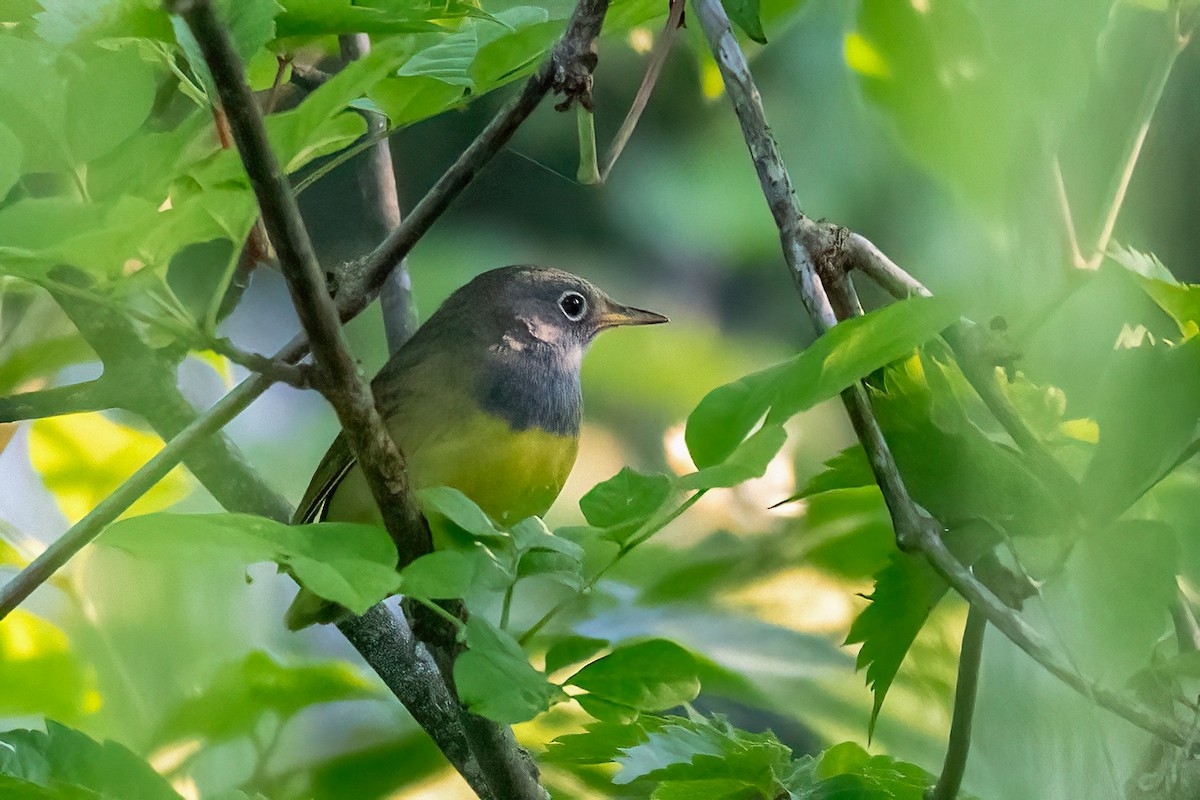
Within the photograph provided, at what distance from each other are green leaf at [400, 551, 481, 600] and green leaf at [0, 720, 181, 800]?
0.29 ft

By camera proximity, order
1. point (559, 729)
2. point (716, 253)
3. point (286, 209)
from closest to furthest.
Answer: point (286, 209) → point (559, 729) → point (716, 253)

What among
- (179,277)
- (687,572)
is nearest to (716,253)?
(687,572)

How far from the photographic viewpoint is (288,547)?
239 mm

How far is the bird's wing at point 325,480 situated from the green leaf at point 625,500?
393 mm

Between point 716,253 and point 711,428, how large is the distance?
0.59 meters

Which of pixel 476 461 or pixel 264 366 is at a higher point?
pixel 476 461

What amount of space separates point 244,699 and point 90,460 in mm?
214

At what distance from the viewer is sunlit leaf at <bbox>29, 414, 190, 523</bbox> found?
0.56 meters

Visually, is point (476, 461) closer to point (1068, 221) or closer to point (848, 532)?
point (848, 532)

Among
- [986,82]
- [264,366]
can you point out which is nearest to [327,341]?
[264,366]

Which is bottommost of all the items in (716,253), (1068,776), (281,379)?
(1068,776)

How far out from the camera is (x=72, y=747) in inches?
11.9

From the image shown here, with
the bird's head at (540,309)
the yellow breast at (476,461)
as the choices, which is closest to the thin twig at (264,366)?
the yellow breast at (476,461)

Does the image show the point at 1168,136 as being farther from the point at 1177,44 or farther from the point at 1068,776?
the point at 1068,776
